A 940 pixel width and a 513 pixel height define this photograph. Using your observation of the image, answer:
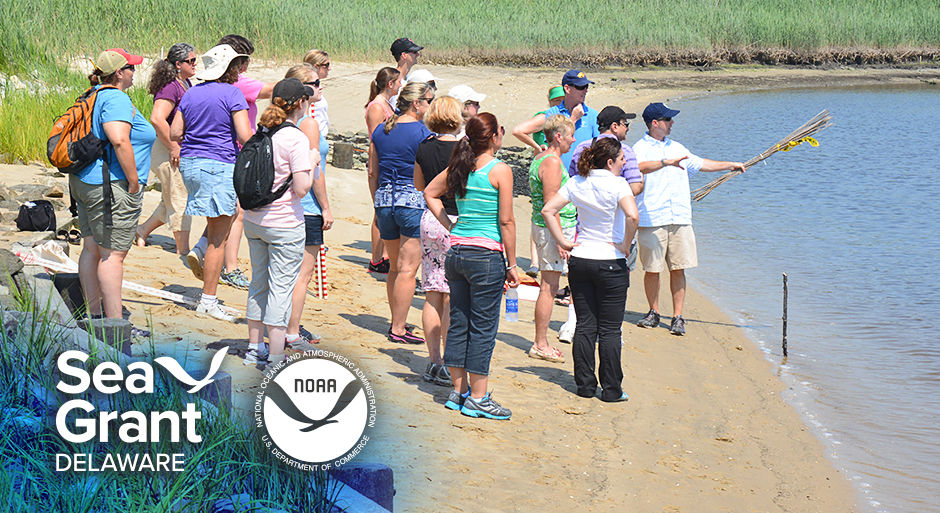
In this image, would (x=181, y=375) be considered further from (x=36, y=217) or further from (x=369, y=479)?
(x=36, y=217)

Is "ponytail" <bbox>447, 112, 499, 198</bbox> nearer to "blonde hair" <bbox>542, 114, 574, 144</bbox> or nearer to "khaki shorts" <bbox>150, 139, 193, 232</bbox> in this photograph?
"blonde hair" <bbox>542, 114, 574, 144</bbox>

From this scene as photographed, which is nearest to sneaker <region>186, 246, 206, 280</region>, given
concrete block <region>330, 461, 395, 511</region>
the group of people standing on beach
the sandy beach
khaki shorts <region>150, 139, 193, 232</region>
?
the group of people standing on beach

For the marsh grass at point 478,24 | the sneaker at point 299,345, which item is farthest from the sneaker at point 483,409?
the marsh grass at point 478,24

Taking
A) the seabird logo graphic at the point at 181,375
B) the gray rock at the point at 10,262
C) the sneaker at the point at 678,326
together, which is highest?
the gray rock at the point at 10,262

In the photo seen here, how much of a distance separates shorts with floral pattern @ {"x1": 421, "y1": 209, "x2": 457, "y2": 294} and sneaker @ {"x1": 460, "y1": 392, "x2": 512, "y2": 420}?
0.76 meters

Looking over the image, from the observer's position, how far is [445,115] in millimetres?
5109

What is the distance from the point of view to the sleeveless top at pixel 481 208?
473cm

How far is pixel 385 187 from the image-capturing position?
5.90m

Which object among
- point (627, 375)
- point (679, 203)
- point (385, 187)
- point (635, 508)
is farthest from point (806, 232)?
point (635, 508)

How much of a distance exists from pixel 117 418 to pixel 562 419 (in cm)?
263

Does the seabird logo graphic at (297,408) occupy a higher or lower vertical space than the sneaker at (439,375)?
higher

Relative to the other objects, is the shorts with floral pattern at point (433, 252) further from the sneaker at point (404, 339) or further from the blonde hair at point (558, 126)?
the blonde hair at point (558, 126)

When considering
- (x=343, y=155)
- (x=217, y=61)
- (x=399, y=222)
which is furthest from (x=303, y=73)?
(x=343, y=155)

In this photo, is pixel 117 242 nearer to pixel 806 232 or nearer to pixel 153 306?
pixel 153 306
